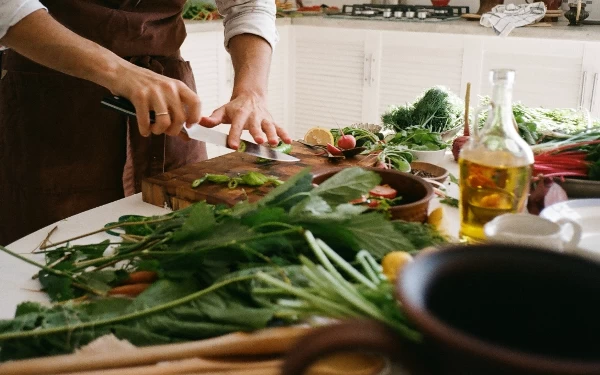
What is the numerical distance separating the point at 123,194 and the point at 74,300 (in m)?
0.85

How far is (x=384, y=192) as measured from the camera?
907mm

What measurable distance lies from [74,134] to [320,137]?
584 millimetres

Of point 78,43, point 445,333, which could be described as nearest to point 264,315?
point 445,333

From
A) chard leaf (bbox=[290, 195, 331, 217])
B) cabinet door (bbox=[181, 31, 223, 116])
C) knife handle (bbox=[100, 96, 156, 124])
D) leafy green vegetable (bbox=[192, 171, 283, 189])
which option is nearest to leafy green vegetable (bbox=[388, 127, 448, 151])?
leafy green vegetable (bbox=[192, 171, 283, 189])

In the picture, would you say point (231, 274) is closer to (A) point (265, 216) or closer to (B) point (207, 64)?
(A) point (265, 216)

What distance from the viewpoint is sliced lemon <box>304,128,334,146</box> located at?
145cm

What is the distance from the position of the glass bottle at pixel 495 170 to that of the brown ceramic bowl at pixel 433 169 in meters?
0.32

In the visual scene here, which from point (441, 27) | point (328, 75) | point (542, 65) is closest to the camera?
point (542, 65)

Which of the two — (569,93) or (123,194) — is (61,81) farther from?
(569,93)

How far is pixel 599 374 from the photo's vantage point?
1.11ft

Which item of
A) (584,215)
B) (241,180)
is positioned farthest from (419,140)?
(584,215)

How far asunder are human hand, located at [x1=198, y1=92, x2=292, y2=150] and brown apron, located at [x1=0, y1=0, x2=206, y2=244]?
283mm

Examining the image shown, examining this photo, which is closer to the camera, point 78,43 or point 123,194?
point 78,43

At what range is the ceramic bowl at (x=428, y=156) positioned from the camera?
1.38 m
